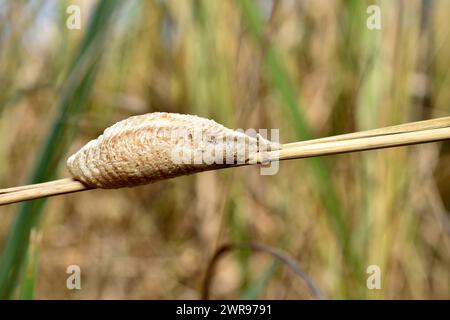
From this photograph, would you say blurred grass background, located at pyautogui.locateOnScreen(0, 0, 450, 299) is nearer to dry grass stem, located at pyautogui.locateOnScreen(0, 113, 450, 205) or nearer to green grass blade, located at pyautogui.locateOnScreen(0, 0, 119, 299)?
green grass blade, located at pyautogui.locateOnScreen(0, 0, 119, 299)

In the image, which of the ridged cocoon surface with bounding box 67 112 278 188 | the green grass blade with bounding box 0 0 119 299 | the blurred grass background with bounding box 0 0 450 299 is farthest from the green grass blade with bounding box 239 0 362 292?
the ridged cocoon surface with bounding box 67 112 278 188

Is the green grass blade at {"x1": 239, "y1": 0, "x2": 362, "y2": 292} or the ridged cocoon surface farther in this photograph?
the green grass blade at {"x1": 239, "y1": 0, "x2": 362, "y2": 292}

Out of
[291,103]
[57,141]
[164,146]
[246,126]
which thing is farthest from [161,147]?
[246,126]

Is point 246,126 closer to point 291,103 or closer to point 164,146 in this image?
point 291,103

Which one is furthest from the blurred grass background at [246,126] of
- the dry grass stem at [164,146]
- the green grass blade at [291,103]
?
the dry grass stem at [164,146]

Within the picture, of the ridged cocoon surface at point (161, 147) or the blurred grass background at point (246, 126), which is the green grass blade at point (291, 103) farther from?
the ridged cocoon surface at point (161, 147)

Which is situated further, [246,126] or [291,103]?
[246,126]

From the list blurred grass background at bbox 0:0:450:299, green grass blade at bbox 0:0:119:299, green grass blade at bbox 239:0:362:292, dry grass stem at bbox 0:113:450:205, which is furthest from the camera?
blurred grass background at bbox 0:0:450:299
